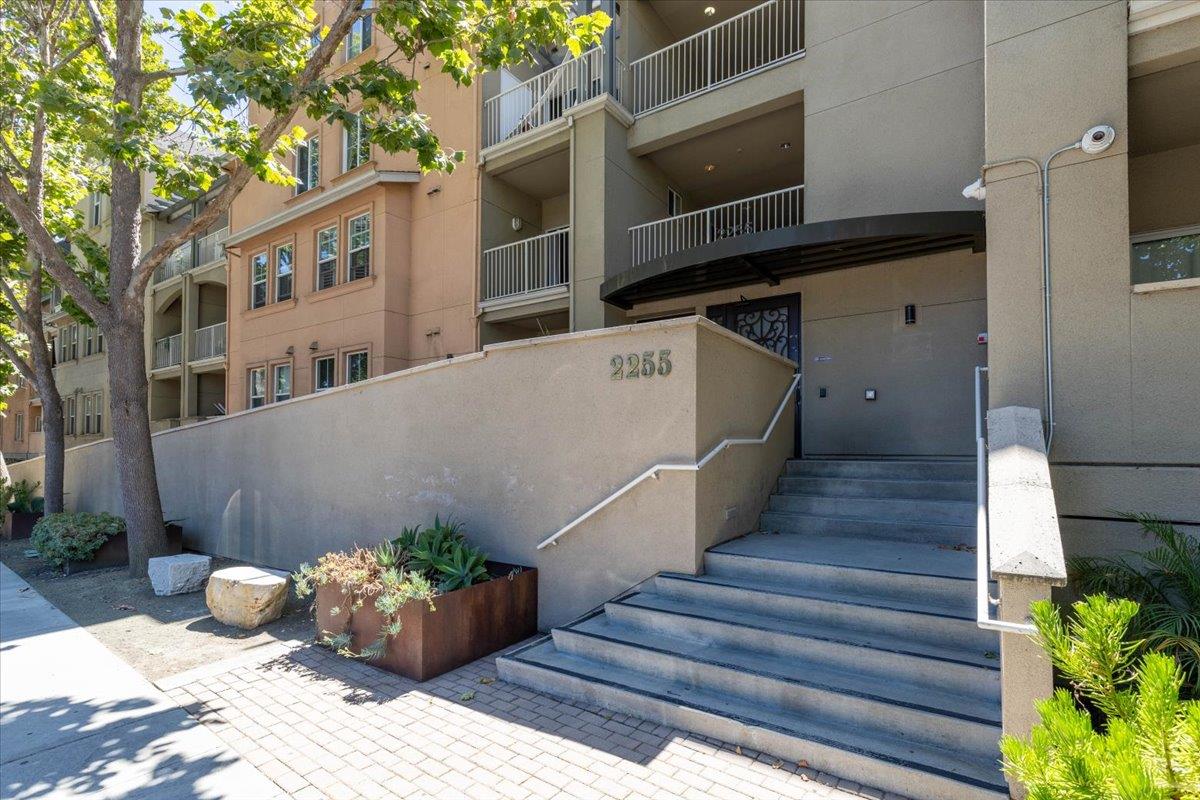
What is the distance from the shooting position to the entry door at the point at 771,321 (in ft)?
28.9

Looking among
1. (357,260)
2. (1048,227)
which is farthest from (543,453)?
(357,260)

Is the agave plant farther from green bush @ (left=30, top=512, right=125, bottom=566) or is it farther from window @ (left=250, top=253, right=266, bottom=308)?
window @ (left=250, top=253, right=266, bottom=308)

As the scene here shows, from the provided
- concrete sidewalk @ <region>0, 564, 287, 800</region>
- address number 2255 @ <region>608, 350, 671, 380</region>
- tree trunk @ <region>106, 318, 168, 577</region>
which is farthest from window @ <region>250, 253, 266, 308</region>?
address number 2255 @ <region>608, 350, 671, 380</region>

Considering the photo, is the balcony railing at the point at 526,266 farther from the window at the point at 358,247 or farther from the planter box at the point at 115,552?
the planter box at the point at 115,552

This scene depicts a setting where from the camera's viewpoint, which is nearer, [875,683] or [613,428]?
[875,683]

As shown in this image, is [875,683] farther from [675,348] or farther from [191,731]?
[191,731]

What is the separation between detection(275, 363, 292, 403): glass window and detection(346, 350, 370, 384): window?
2330 millimetres

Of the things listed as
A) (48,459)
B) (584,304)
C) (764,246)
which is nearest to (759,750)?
(764,246)

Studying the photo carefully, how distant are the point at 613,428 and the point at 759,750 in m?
2.90

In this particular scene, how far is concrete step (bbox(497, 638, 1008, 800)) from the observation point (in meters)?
3.04

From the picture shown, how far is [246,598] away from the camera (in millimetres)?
6297

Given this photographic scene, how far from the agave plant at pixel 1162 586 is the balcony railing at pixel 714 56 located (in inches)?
322

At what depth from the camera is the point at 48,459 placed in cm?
1257

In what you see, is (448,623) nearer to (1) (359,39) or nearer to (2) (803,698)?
(2) (803,698)
